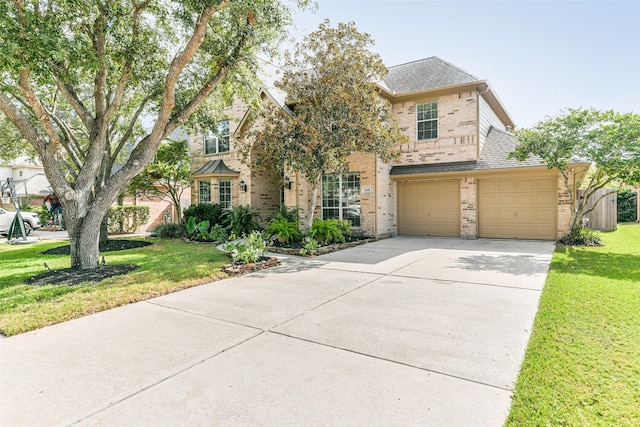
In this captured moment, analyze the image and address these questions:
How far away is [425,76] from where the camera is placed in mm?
14180

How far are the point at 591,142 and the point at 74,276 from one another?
1377 centimetres

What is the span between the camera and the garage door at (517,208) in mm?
11969

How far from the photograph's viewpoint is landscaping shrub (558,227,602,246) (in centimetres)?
1069

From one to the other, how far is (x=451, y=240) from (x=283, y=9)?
9580mm

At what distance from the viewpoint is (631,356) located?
3.20 metres

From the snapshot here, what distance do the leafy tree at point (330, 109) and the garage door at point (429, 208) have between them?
13.6ft

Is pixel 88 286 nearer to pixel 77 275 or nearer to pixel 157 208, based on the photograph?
pixel 77 275

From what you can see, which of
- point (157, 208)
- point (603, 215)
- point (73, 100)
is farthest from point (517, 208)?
point (157, 208)

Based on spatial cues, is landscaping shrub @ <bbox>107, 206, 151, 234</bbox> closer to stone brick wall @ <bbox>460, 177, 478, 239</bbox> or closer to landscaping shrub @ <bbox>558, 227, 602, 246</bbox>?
stone brick wall @ <bbox>460, 177, 478, 239</bbox>

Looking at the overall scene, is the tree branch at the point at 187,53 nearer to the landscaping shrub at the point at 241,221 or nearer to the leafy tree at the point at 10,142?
the landscaping shrub at the point at 241,221

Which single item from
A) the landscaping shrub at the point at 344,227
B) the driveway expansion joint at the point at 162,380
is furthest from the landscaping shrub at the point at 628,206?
the driveway expansion joint at the point at 162,380

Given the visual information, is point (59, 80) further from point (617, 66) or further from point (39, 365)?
point (617, 66)

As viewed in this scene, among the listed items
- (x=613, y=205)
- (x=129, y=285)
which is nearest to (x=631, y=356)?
(x=129, y=285)

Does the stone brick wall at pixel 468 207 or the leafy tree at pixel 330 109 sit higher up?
the leafy tree at pixel 330 109
